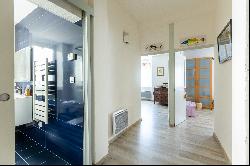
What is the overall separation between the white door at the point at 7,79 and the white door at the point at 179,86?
3297 mm

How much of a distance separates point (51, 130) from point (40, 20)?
0.45 m

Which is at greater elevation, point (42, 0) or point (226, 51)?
point (42, 0)

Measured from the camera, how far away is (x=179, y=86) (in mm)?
3734

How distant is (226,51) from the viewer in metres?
0.51

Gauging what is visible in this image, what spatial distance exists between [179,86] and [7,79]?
3633 millimetres

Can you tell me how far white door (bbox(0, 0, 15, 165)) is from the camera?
1.98 feet

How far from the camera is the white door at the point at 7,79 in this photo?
0.60 m

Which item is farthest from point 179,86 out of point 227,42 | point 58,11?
point 58,11

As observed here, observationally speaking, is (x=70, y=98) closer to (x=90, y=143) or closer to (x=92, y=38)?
(x=92, y=38)

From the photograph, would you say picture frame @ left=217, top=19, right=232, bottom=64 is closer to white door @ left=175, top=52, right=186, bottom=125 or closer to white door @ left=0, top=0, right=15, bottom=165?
white door @ left=0, top=0, right=15, bottom=165

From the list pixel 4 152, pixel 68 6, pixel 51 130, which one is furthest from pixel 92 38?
pixel 4 152

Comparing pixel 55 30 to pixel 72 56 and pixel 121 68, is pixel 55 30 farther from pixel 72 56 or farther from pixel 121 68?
pixel 121 68

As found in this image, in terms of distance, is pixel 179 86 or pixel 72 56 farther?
pixel 179 86

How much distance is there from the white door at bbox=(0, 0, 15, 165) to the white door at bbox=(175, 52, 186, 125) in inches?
130
